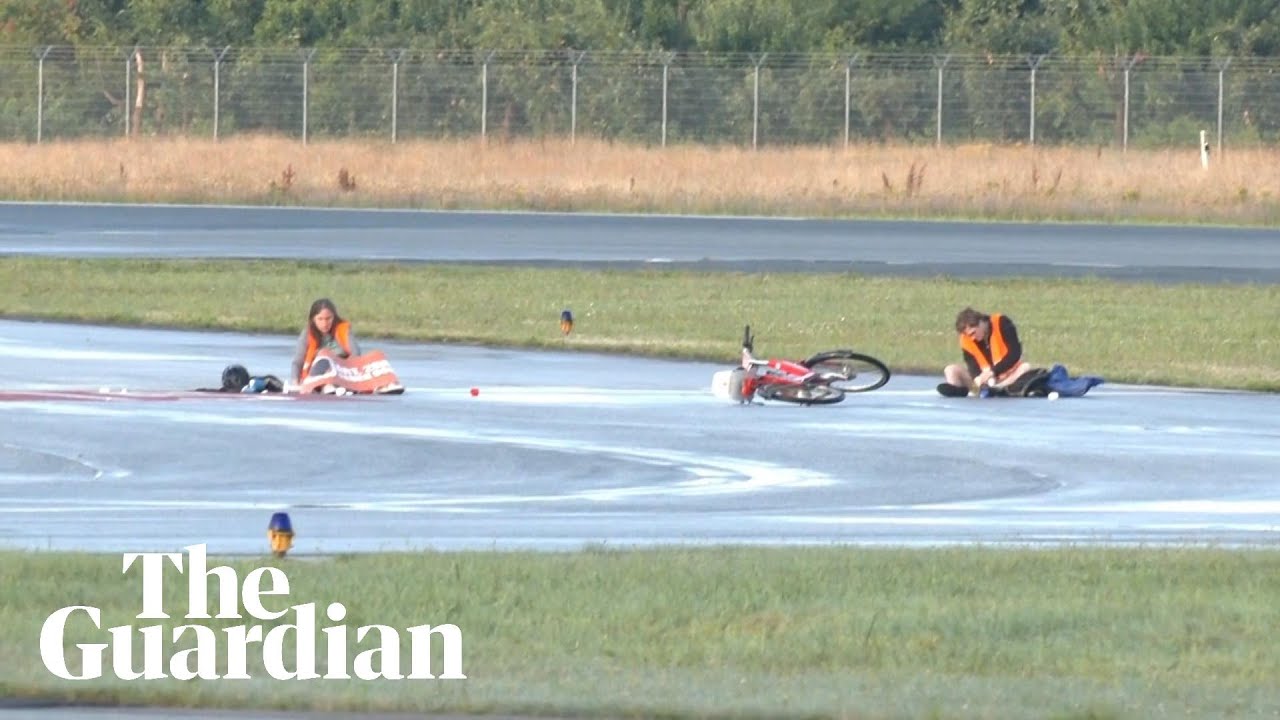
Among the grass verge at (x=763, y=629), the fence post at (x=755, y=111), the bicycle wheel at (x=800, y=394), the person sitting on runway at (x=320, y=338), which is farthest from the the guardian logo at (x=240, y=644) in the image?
the fence post at (x=755, y=111)

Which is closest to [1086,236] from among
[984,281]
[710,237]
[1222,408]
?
[710,237]

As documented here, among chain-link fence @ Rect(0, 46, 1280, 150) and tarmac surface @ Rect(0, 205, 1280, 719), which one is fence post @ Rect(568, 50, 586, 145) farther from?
tarmac surface @ Rect(0, 205, 1280, 719)

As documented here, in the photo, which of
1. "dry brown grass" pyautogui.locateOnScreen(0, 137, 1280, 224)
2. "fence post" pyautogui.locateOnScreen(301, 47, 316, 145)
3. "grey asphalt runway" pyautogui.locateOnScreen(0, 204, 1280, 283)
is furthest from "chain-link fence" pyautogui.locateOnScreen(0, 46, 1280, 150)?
"grey asphalt runway" pyautogui.locateOnScreen(0, 204, 1280, 283)

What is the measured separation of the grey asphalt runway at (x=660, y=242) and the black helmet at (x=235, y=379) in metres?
14.5

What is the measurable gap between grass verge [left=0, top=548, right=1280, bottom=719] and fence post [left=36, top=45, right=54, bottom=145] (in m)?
48.2

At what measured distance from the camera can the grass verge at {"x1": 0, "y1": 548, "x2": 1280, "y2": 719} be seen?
28.6ft

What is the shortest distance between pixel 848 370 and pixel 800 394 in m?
0.96

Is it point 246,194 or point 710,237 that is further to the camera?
point 246,194

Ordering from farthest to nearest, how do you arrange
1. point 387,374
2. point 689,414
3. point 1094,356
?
point 1094,356 → point 387,374 → point 689,414

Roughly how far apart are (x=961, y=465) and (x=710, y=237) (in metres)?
23.4

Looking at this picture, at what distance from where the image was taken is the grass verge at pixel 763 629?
8719mm

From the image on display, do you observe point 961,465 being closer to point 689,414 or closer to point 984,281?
point 689,414

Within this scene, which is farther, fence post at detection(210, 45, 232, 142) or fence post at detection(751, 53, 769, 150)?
fence post at detection(210, 45, 232, 142)

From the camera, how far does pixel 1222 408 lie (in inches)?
791
